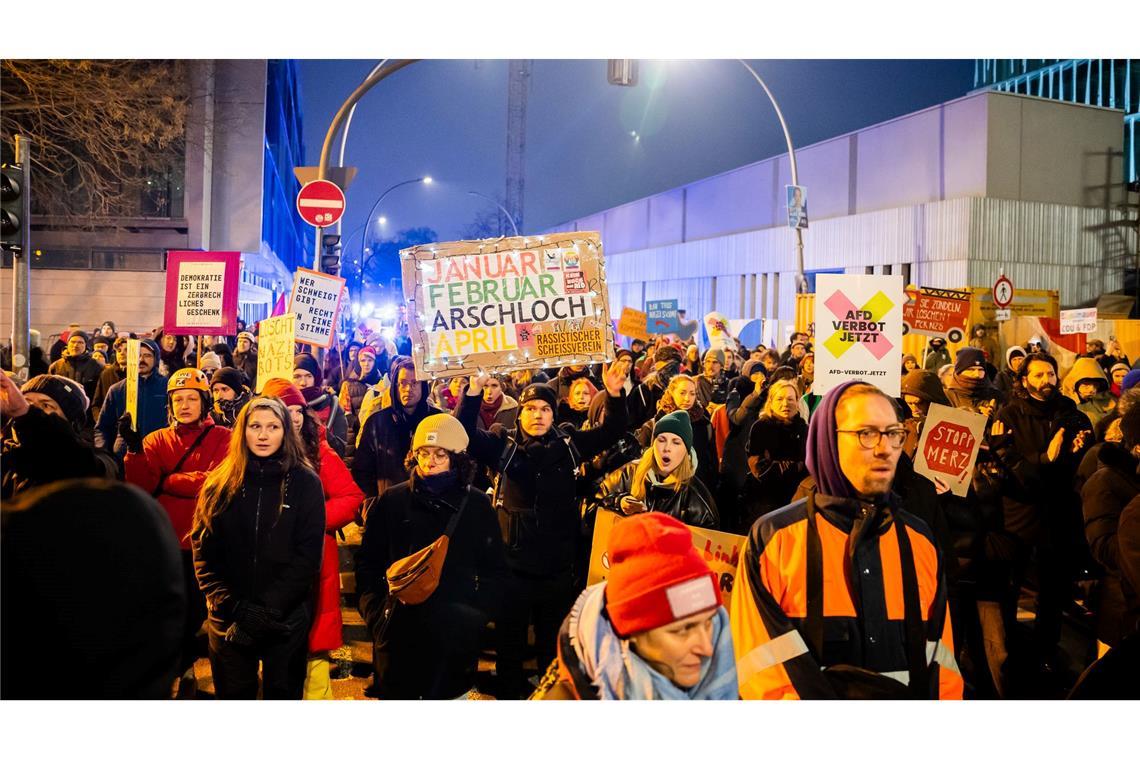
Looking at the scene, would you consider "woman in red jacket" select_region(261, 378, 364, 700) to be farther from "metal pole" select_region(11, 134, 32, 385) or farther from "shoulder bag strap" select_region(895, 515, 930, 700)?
"shoulder bag strap" select_region(895, 515, 930, 700)

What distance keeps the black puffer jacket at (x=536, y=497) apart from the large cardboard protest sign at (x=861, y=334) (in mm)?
1646

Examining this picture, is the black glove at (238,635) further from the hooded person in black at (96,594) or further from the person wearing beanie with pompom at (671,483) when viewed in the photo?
the person wearing beanie with pompom at (671,483)

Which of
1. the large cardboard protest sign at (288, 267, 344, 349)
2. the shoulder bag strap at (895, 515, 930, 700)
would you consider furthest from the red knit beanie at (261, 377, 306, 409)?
the shoulder bag strap at (895, 515, 930, 700)

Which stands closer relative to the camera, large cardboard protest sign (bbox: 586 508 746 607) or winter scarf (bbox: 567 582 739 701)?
winter scarf (bbox: 567 582 739 701)

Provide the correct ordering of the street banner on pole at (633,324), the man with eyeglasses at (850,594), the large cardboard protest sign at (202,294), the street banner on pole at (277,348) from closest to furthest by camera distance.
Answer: the man with eyeglasses at (850,594) → the street banner on pole at (277,348) → the large cardboard protest sign at (202,294) → the street banner on pole at (633,324)

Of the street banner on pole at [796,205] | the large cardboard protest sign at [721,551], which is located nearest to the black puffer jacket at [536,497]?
the large cardboard protest sign at [721,551]

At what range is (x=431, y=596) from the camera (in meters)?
5.42

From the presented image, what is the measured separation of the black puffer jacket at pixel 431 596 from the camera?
5391 mm

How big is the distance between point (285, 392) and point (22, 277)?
3833 mm

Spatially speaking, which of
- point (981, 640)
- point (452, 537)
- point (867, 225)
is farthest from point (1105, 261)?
point (452, 537)

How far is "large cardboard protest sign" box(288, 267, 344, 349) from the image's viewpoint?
10.6 metres

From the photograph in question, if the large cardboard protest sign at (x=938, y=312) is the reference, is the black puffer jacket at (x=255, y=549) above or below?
below

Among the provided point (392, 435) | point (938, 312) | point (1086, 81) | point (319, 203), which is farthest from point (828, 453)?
point (1086, 81)

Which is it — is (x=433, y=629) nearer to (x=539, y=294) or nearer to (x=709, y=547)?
(x=709, y=547)
